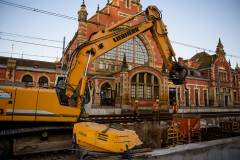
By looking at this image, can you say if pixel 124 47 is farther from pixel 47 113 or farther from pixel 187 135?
pixel 47 113

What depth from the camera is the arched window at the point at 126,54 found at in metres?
31.0

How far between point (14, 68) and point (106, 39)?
20.4 m

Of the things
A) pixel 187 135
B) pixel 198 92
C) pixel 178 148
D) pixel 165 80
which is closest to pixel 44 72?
pixel 165 80

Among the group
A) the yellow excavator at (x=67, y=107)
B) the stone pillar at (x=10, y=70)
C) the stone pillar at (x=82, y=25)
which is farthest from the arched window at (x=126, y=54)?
the yellow excavator at (x=67, y=107)

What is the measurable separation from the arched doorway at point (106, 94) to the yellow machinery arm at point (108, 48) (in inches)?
721

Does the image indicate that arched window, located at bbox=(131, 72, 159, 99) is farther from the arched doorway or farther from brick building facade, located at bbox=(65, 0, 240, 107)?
the arched doorway

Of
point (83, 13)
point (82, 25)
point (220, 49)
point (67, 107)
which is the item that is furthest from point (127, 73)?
point (220, 49)

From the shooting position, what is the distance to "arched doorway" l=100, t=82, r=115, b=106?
2878cm

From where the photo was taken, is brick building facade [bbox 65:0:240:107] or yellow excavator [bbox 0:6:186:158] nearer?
yellow excavator [bbox 0:6:186:158]

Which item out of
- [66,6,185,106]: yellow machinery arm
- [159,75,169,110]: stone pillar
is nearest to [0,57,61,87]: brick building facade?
[159,75,169,110]: stone pillar

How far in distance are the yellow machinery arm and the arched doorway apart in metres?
18.3

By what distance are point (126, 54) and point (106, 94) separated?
835cm

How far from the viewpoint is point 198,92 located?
4066 centimetres

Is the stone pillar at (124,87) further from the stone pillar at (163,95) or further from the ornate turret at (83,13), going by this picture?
the ornate turret at (83,13)
